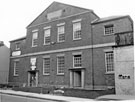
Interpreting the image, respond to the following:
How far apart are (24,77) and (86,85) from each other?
9.94 meters

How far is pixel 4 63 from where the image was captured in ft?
85.9

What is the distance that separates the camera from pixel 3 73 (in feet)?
80.2

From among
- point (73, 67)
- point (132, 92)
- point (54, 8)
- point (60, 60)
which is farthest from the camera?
point (54, 8)

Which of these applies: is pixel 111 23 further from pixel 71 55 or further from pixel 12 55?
pixel 12 55

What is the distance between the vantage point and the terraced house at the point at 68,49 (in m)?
16.8

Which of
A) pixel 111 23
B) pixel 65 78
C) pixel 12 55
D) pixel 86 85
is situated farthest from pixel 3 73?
pixel 111 23

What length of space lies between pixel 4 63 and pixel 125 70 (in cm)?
2020

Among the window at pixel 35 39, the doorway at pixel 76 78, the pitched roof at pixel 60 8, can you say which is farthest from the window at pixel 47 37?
the doorway at pixel 76 78

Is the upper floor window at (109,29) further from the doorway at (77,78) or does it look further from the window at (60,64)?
the window at (60,64)

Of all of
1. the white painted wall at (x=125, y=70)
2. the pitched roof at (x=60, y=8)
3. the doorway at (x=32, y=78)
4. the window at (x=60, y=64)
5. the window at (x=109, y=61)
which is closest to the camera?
the white painted wall at (x=125, y=70)

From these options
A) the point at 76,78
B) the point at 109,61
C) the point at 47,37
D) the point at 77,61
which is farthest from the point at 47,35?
the point at 109,61

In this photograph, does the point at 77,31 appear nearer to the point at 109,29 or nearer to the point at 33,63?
the point at 109,29

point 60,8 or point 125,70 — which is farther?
point 60,8

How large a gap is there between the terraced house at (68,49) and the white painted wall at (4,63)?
2.35ft
